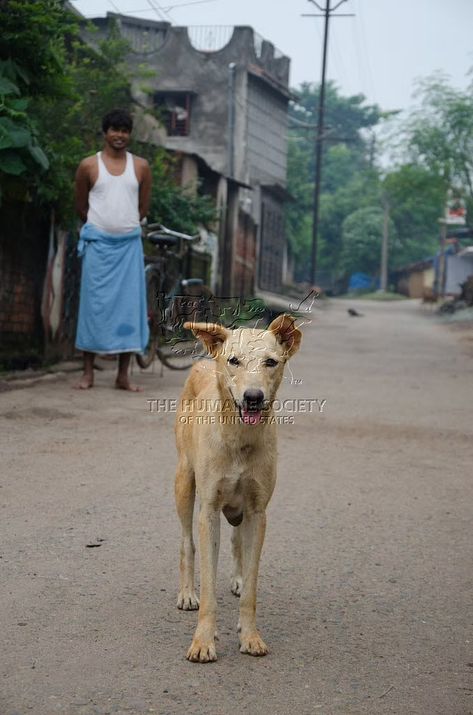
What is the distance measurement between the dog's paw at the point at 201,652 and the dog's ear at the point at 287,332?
95cm

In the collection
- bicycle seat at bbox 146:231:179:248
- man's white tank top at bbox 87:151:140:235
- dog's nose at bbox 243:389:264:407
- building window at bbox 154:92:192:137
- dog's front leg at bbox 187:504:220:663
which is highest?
building window at bbox 154:92:192:137

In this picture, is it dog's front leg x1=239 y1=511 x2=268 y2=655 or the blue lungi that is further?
the blue lungi

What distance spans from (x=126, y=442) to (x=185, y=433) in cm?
293

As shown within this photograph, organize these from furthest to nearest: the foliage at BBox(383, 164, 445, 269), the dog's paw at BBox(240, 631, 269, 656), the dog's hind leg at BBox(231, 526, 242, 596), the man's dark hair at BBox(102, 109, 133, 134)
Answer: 1. the foliage at BBox(383, 164, 445, 269)
2. the man's dark hair at BBox(102, 109, 133, 134)
3. the dog's hind leg at BBox(231, 526, 242, 596)
4. the dog's paw at BBox(240, 631, 269, 656)

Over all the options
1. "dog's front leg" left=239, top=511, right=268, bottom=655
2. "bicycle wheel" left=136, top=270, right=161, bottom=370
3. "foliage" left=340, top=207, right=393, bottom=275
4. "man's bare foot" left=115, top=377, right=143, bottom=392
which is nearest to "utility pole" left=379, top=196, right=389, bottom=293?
"foliage" left=340, top=207, right=393, bottom=275

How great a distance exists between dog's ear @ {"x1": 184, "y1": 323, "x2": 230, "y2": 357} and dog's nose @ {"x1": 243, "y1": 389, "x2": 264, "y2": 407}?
0.27 metres

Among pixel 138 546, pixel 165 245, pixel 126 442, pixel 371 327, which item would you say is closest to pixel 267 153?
pixel 371 327

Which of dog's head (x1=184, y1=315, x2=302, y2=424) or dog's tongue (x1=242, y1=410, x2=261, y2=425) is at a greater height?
dog's head (x1=184, y1=315, x2=302, y2=424)

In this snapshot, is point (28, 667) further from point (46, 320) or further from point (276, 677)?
point (46, 320)

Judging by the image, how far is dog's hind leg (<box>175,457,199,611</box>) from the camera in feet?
11.0

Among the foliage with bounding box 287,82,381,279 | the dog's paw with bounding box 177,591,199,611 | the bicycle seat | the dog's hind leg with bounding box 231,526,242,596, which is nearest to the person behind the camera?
the dog's paw with bounding box 177,591,199,611

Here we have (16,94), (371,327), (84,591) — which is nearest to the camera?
(84,591)

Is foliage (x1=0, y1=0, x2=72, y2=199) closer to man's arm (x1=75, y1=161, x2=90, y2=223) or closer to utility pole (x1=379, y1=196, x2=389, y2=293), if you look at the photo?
man's arm (x1=75, y1=161, x2=90, y2=223)

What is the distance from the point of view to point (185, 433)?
343 centimetres
